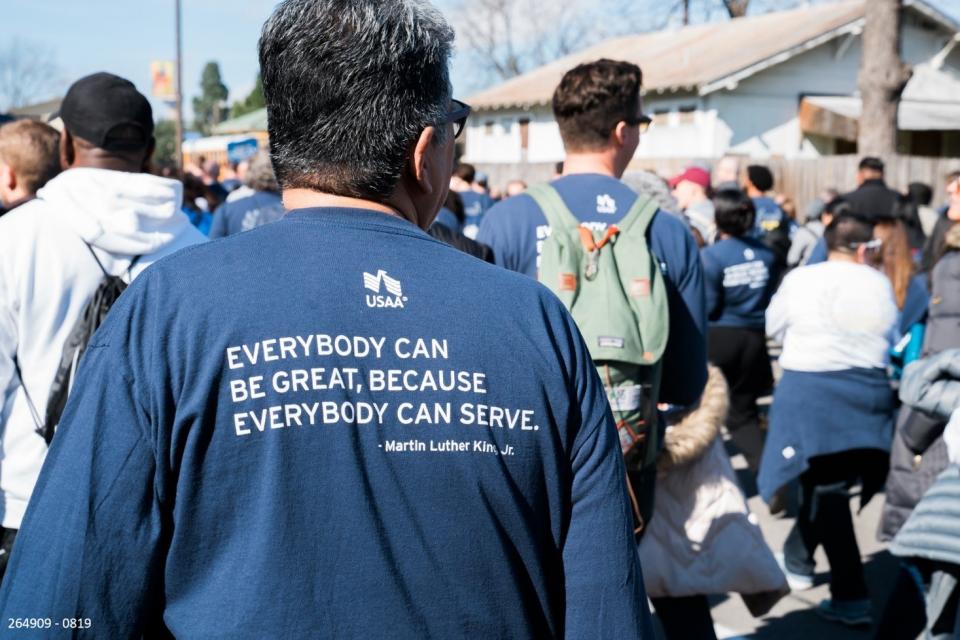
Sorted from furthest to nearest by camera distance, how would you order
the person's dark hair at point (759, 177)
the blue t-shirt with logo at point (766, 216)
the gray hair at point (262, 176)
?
→ the blue t-shirt with logo at point (766, 216)
the person's dark hair at point (759, 177)
the gray hair at point (262, 176)

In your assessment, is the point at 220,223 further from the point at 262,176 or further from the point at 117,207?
the point at 117,207

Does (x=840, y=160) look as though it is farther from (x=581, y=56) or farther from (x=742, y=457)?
(x=581, y=56)

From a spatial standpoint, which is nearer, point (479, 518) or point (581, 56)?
point (479, 518)

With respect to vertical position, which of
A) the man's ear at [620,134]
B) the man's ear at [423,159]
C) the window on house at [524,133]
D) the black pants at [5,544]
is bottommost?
the black pants at [5,544]

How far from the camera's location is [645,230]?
3.24 meters

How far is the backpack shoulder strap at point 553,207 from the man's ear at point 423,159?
1.64m

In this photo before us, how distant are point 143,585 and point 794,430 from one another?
13.9ft

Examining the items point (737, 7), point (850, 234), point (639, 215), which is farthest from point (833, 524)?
point (737, 7)

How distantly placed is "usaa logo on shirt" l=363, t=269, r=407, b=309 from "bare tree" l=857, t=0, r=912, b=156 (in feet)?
58.0

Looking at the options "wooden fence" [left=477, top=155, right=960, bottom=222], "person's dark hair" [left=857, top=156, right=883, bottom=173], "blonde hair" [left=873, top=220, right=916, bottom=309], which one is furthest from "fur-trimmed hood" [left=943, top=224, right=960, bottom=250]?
"wooden fence" [left=477, top=155, right=960, bottom=222]

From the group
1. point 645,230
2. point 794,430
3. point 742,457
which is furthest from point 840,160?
point 645,230

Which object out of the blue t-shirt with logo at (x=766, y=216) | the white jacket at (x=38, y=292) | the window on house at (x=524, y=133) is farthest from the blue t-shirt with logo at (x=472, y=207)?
the window on house at (x=524, y=133)

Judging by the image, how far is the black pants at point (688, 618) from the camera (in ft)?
11.8

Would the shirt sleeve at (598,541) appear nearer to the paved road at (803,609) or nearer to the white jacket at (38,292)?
the white jacket at (38,292)
